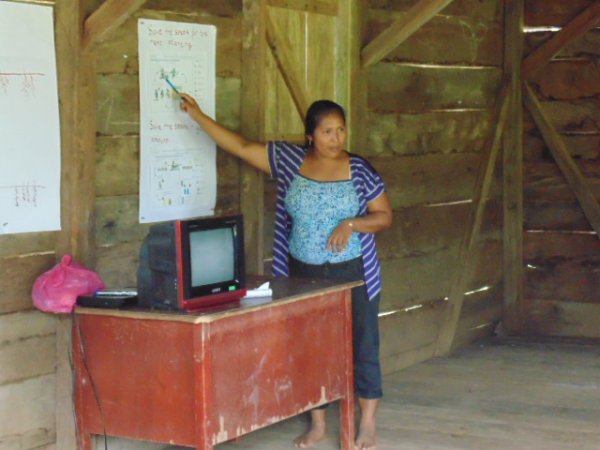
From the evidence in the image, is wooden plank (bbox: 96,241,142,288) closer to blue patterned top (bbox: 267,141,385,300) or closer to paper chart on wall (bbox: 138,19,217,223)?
paper chart on wall (bbox: 138,19,217,223)

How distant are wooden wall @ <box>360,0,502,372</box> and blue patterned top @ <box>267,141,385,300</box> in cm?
130

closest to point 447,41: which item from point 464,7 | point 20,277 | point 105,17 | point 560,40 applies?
point 464,7

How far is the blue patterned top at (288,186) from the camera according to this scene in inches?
209

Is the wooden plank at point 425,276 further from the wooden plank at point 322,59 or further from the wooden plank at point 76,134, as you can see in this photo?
the wooden plank at point 76,134

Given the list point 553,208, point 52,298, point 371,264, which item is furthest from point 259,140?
point 553,208

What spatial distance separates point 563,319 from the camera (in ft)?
26.9

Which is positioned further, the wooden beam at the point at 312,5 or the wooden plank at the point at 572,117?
the wooden plank at the point at 572,117

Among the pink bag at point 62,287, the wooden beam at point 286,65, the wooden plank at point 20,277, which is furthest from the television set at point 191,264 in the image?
the wooden beam at point 286,65

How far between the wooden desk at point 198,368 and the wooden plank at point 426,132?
2.10m

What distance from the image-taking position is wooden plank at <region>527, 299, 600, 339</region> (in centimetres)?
809

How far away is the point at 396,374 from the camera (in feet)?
23.1

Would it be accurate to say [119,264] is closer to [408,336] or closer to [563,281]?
[408,336]

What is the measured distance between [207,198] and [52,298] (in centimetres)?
115

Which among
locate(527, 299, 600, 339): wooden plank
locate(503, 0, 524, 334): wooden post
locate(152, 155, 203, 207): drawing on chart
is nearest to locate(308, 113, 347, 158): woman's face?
locate(152, 155, 203, 207): drawing on chart
